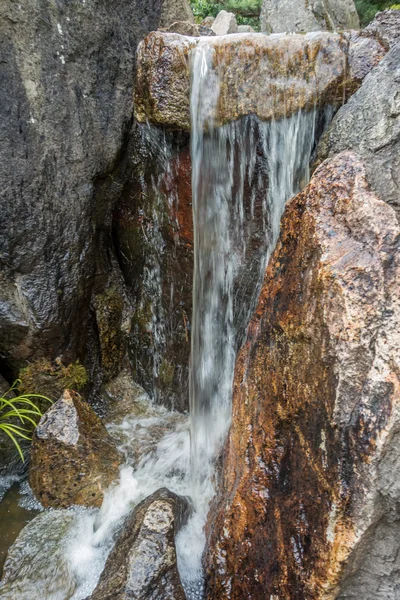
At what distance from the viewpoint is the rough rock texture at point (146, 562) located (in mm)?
2324

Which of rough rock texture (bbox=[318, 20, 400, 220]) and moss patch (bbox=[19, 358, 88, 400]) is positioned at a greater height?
rough rock texture (bbox=[318, 20, 400, 220])

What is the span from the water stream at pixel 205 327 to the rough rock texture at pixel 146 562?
0.25 m

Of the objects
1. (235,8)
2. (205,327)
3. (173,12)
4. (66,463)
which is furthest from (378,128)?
(235,8)

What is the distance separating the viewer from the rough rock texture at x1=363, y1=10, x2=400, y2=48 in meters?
3.36

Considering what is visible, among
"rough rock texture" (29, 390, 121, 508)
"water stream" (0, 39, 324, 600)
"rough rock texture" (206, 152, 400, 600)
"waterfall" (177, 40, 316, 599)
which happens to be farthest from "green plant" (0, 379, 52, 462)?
"rough rock texture" (206, 152, 400, 600)

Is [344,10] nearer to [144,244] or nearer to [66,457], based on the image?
[144,244]

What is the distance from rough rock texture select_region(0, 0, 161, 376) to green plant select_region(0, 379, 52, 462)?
290 millimetres

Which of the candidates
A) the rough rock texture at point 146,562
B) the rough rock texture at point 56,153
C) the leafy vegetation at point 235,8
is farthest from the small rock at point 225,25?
the rough rock texture at point 146,562

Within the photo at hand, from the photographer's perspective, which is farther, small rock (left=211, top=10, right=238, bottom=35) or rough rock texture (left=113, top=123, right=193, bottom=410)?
small rock (left=211, top=10, right=238, bottom=35)

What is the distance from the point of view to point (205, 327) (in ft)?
13.3

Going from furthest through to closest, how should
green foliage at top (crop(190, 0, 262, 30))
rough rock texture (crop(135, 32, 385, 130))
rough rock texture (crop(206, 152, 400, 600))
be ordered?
green foliage at top (crop(190, 0, 262, 30)) < rough rock texture (crop(135, 32, 385, 130)) < rough rock texture (crop(206, 152, 400, 600))

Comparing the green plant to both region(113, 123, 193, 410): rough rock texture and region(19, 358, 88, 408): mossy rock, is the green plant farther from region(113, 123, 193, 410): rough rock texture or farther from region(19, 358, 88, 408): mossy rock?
region(113, 123, 193, 410): rough rock texture

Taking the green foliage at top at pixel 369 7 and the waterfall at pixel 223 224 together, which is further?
the green foliage at top at pixel 369 7

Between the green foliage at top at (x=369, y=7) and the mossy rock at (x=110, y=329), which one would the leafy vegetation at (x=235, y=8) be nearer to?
the green foliage at top at (x=369, y=7)
